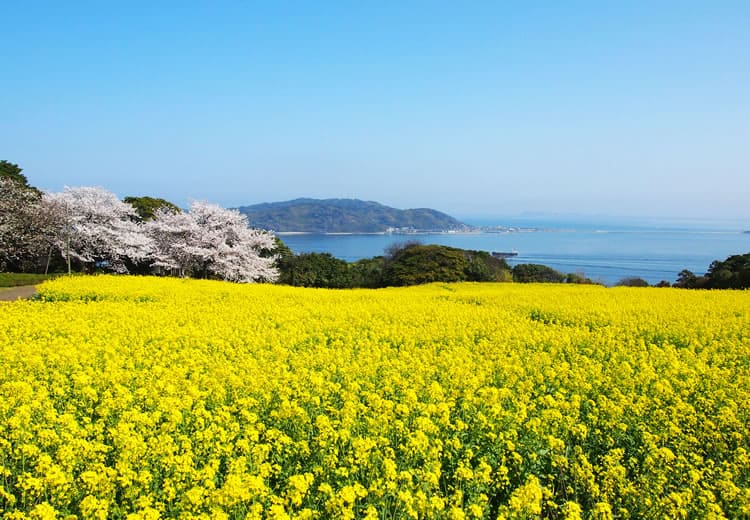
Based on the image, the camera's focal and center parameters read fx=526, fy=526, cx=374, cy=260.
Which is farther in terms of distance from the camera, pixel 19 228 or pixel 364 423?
→ pixel 19 228

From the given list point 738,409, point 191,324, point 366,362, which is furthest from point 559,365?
point 191,324

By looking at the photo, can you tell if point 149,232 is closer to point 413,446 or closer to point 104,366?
point 104,366

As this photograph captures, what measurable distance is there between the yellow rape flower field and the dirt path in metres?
12.4

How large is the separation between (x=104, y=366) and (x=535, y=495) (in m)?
6.83

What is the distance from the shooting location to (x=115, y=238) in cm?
3419

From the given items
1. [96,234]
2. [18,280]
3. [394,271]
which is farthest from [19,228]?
[394,271]

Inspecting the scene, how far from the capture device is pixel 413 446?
4.80 m

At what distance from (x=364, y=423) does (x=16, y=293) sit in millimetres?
23448

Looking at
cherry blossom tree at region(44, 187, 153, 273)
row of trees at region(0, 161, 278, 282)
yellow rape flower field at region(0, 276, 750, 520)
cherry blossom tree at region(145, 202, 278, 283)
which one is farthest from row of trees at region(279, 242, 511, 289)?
yellow rape flower field at region(0, 276, 750, 520)

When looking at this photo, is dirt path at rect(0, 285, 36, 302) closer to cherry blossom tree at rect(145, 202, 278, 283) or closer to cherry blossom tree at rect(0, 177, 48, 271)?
cherry blossom tree at rect(0, 177, 48, 271)

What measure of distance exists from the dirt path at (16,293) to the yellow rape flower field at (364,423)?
12.4m

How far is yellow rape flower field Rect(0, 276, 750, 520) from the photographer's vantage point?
4086 mm

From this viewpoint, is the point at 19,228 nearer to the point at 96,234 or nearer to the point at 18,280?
the point at 96,234

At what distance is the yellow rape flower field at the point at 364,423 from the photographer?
4.09m
